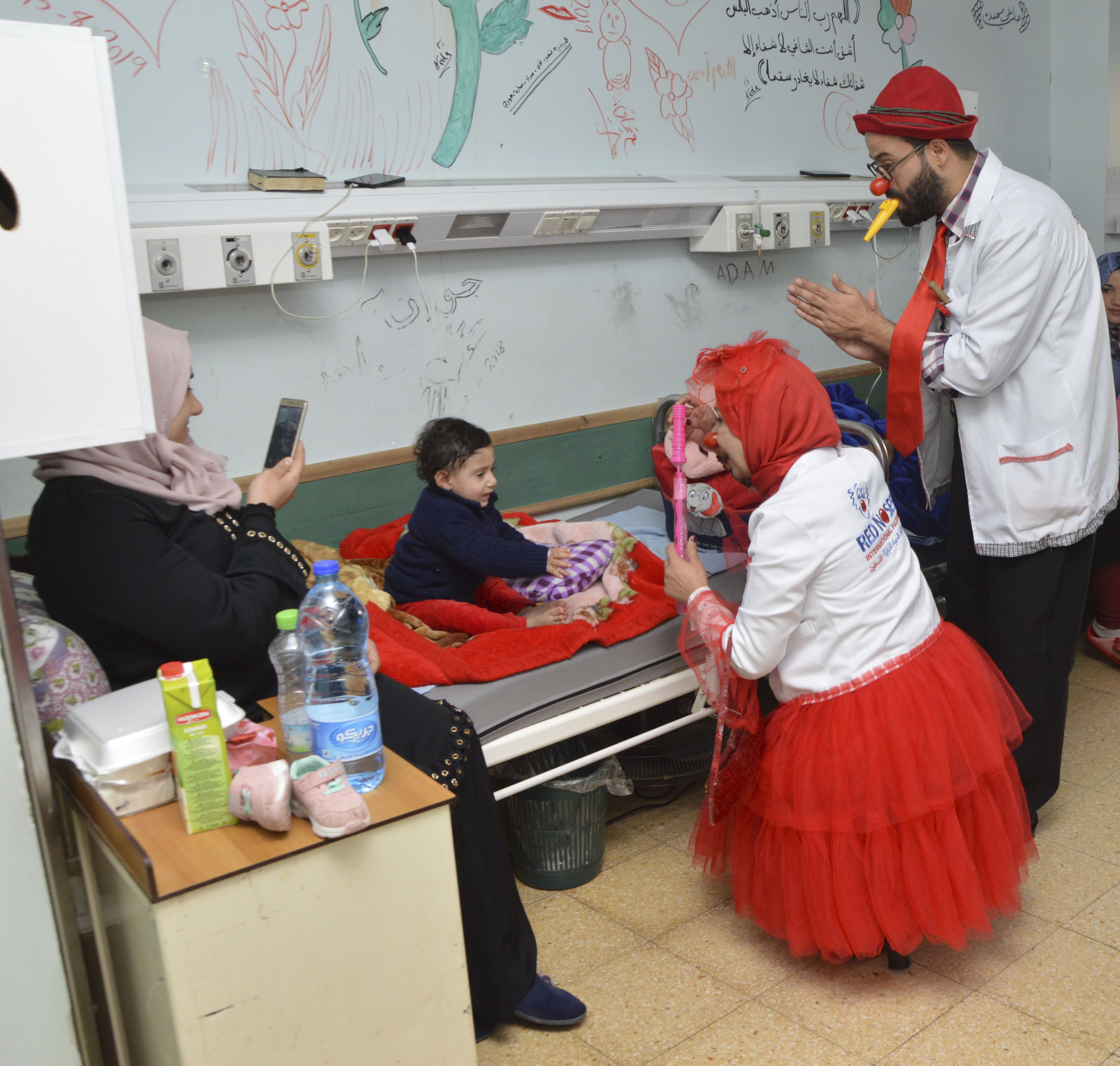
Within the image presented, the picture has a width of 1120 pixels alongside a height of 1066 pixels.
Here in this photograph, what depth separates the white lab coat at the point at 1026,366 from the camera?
224cm

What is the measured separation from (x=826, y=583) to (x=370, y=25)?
1920 mm

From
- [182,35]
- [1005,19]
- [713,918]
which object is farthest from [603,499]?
[1005,19]

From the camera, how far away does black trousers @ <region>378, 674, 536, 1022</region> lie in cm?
176

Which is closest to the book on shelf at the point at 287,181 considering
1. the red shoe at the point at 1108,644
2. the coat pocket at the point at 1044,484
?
the coat pocket at the point at 1044,484

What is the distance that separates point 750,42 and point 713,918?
290cm

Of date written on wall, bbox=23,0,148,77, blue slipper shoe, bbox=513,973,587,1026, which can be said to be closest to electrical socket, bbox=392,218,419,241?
date written on wall, bbox=23,0,148,77

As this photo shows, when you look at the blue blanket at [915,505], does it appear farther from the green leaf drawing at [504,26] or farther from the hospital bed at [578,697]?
the green leaf drawing at [504,26]

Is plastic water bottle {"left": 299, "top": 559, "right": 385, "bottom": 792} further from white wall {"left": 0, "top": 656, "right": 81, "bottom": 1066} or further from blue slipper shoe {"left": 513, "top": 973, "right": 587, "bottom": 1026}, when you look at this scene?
blue slipper shoe {"left": 513, "top": 973, "right": 587, "bottom": 1026}

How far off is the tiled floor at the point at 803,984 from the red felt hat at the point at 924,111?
1.68m

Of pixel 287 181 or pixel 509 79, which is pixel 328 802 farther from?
pixel 509 79

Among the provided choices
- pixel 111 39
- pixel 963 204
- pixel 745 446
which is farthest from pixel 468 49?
pixel 745 446

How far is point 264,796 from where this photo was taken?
1299mm

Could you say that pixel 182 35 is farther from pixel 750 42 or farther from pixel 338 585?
pixel 750 42

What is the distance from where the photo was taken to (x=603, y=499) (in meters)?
3.46
